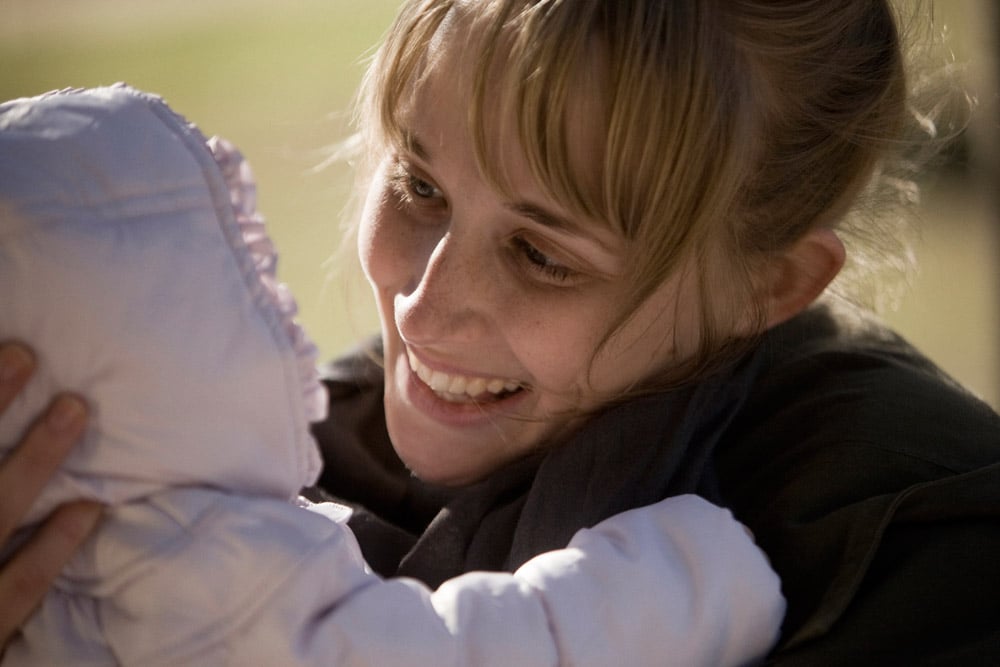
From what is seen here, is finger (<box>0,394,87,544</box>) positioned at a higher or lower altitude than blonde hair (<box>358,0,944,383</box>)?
lower

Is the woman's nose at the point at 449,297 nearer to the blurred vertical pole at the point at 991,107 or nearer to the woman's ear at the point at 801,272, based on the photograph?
the woman's ear at the point at 801,272

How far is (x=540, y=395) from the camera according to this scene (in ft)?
4.57

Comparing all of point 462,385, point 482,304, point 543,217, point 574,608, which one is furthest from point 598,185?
point 574,608

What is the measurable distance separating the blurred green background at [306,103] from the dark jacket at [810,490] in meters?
0.48

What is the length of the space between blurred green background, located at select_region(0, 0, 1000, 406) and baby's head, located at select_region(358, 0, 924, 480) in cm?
37

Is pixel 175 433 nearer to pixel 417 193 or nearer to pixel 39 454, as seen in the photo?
pixel 39 454

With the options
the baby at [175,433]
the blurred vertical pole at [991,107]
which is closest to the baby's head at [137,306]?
the baby at [175,433]

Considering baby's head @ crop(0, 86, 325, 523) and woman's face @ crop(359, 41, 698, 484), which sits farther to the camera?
woman's face @ crop(359, 41, 698, 484)

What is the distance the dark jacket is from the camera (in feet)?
3.80

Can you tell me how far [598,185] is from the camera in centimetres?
123

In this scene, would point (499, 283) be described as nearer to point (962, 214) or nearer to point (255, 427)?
point (255, 427)

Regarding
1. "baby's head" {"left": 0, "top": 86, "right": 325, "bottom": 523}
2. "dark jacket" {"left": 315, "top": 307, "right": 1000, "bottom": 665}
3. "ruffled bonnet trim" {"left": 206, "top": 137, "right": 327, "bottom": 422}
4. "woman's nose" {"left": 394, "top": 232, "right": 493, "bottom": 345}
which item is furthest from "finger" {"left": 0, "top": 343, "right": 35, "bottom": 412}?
"dark jacket" {"left": 315, "top": 307, "right": 1000, "bottom": 665}

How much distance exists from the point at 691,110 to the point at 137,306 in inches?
23.5

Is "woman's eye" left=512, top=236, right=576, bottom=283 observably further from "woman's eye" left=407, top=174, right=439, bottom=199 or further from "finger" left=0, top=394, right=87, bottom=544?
"finger" left=0, top=394, right=87, bottom=544
